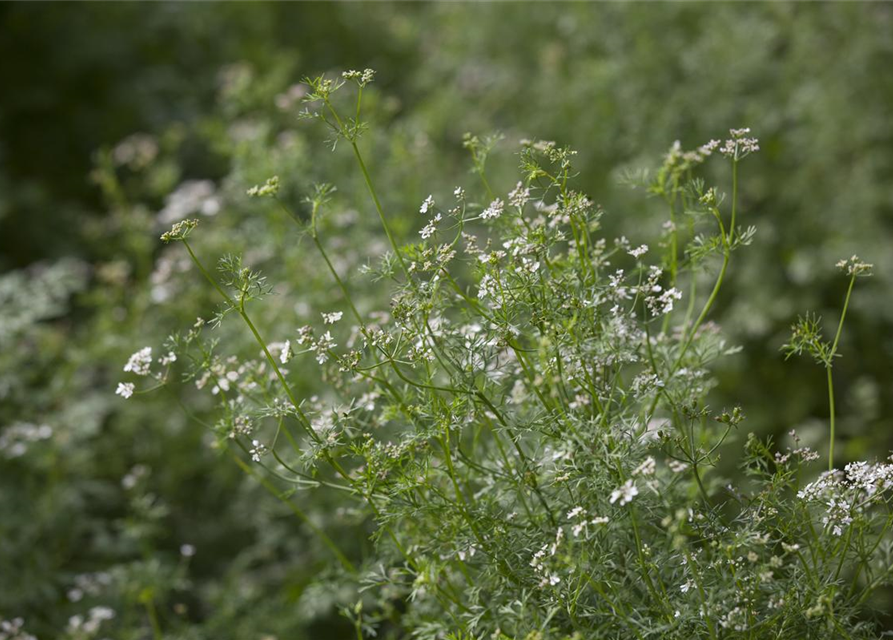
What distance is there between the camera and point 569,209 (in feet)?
4.36

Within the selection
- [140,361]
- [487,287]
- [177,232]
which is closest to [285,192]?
[140,361]

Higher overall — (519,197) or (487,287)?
(519,197)

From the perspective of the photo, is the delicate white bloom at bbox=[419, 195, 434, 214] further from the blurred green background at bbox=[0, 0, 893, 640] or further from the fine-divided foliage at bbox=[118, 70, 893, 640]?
the blurred green background at bbox=[0, 0, 893, 640]

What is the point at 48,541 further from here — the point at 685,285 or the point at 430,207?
the point at 685,285

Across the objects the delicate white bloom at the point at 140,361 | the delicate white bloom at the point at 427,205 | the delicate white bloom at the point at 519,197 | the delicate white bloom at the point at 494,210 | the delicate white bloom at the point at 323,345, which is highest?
the delicate white bloom at the point at 140,361

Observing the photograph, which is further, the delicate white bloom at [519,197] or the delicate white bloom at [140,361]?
the delicate white bloom at [140,361]

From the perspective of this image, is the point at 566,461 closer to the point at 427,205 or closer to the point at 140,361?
the point at 427,205

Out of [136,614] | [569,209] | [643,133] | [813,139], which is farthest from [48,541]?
[813,139]

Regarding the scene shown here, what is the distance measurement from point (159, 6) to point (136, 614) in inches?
137

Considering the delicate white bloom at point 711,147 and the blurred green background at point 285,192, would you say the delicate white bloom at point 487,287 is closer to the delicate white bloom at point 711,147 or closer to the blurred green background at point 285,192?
the delicate white bloom at point 711,147

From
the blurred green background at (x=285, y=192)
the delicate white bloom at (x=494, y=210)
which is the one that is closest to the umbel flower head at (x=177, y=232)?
the delicate white bloom at (x=494, y=210)

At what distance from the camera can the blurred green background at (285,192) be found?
2.55m

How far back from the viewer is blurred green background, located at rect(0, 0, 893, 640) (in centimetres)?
255

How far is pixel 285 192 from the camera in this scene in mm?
2805
